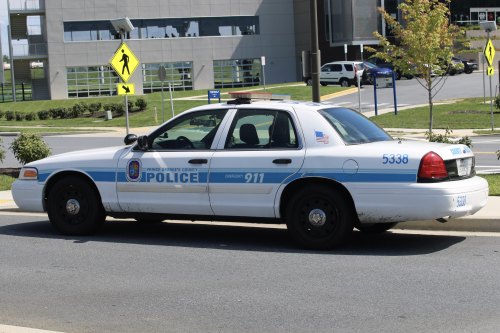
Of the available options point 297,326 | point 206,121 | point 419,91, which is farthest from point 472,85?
point 297,326

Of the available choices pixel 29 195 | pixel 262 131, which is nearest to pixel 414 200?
pixel 262 131

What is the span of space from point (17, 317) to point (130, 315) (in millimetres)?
915

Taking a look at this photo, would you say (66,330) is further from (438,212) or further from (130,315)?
(438,212)

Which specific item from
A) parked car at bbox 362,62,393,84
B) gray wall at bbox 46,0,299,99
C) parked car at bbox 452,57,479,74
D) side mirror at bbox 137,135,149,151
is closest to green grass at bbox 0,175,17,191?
side mirror at bbox 137,135,149,151

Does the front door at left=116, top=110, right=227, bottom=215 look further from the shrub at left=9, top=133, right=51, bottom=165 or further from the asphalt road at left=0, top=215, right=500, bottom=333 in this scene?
the shrub at left=9, top=133, right=51, bottom=165

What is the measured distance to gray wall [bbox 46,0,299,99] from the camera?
168 ft

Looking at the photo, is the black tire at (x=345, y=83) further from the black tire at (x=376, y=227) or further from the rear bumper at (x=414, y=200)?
the rear bumper at (x=414, y=200)

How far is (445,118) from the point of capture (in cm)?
2523

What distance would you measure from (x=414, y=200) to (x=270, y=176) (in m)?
1.58

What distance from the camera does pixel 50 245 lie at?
24.3ft

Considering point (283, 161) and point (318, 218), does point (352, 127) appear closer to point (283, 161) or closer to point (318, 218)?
point (283, 161)

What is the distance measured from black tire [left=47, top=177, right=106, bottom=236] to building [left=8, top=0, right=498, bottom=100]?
44453mm

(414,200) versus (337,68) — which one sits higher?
(337,68)

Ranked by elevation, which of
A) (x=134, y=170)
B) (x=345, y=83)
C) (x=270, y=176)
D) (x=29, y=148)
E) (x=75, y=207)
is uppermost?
(x=345, y=83)
